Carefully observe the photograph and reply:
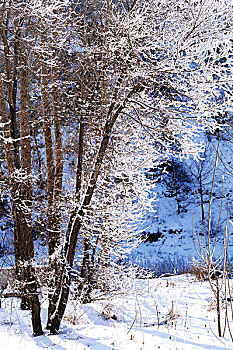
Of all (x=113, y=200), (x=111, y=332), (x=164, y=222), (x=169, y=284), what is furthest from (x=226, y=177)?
(x=111, y=332)

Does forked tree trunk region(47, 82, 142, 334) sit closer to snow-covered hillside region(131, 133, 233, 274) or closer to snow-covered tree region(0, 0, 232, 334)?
snow-covered tree region(0, 0, 232, 334)

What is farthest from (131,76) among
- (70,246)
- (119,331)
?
(119,331)

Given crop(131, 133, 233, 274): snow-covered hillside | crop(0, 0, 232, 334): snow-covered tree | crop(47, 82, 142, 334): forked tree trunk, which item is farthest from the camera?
crop(131, 133, 233, 274): snow-covered hillside

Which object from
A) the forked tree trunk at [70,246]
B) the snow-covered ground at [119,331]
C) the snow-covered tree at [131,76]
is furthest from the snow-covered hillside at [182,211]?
the forked tree trunk at [70,246]

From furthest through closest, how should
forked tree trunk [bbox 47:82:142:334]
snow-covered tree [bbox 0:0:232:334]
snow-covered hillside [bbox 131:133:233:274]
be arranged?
snow-covered hillside [bbox 131:133:233:274], forked tree trunk [bbox 47:82:142:334], snow-covered tree [bbox 0:0:232:334]

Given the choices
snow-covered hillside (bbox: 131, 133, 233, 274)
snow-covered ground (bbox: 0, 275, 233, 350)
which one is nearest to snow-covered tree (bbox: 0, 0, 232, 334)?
snow-covered ground (bbox: 0, 275, 233, 350)

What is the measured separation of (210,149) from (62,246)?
694 inches

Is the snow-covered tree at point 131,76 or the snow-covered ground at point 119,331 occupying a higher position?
the snow-covered tree at point 131,76

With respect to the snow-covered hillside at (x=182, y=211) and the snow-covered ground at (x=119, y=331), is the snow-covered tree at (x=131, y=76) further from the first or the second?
the snow-covered hillside at (x=182, y=211)

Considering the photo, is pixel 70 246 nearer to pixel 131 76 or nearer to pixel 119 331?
pixel 119 331

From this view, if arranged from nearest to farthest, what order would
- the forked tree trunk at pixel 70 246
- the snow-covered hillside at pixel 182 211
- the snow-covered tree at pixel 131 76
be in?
the snow-covered tree at pixel 131 76 < the forked tree trunk at pixel 70 246 < the snow-covered hillside at pixel 182 211

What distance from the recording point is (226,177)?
21.1 meters

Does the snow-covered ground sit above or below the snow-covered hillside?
below

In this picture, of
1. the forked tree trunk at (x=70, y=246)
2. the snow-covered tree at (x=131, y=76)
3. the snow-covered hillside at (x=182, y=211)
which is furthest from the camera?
the snow-covered hillside at (x=182, y=211)
